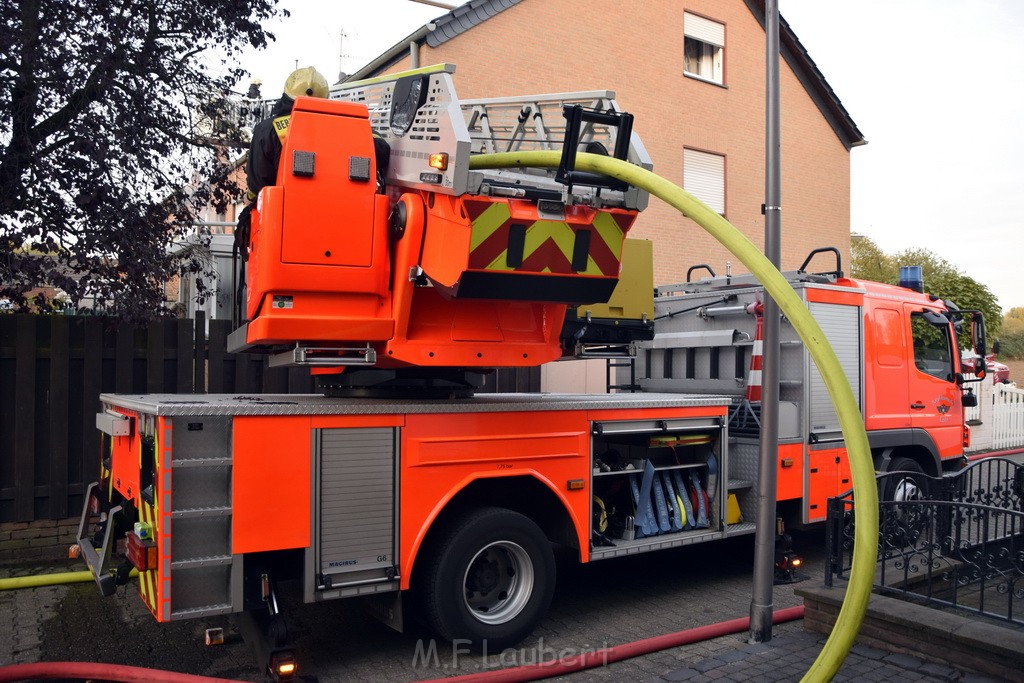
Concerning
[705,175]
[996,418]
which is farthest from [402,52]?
[996,418]

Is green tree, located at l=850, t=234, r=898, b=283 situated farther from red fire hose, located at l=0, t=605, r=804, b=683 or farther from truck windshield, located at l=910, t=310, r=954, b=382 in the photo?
red fire hose, located at l=0, t=605, r=804, b=683

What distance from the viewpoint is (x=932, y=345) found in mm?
8609

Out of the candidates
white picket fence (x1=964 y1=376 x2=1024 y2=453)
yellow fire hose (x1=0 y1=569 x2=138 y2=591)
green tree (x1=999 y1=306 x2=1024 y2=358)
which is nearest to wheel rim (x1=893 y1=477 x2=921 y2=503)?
yellow fire hose (x1=0 y1=569 x2=138 y2=591)

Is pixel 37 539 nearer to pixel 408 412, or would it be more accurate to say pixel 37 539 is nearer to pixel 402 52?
pixel 408 412

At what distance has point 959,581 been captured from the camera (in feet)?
18.9

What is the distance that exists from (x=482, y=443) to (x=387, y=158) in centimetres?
190

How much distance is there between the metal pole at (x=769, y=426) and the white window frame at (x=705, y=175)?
1150 cm

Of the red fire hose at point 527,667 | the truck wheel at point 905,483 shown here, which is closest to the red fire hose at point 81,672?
the red fire hose at point 527,667

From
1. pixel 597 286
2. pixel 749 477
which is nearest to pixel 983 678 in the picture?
pixel 749 477

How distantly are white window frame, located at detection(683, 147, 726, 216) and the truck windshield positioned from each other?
8640mm

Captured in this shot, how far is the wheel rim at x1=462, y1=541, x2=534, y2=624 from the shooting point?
5.57 m

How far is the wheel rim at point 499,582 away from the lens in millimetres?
5566

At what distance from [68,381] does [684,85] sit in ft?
42.0

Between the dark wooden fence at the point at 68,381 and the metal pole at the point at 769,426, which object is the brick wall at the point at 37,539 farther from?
the metal pole at the point at 769,426
